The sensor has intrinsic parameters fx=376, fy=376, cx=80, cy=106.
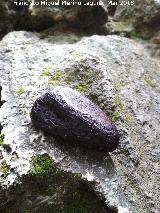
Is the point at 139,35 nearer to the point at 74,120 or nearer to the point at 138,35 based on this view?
the point at 138,35

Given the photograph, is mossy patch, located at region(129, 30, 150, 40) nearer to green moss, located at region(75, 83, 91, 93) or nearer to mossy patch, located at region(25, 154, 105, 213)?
green moss, located at region(75, 83, 91, 93)

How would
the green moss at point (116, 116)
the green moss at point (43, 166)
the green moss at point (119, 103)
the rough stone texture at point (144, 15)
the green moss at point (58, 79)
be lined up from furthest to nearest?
1. the rough stone texture at point (144, 15)
2. the green moss at point (58, 79)
3. the green moss at point (119, 103)
4. the green moss at point (116, 116)
5. the green moss at point (43, 166)

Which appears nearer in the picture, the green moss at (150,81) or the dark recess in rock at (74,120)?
the dark recess in rock at (74,120)

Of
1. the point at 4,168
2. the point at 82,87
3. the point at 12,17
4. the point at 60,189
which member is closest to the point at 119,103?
the point at 82,87

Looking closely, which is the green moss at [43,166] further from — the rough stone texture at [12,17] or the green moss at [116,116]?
the rough stone texture at [12,17]

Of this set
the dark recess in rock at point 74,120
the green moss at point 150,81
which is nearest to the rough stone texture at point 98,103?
the green moss at point 150,81

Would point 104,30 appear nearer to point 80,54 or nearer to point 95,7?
point 95,7

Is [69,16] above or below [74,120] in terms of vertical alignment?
above
